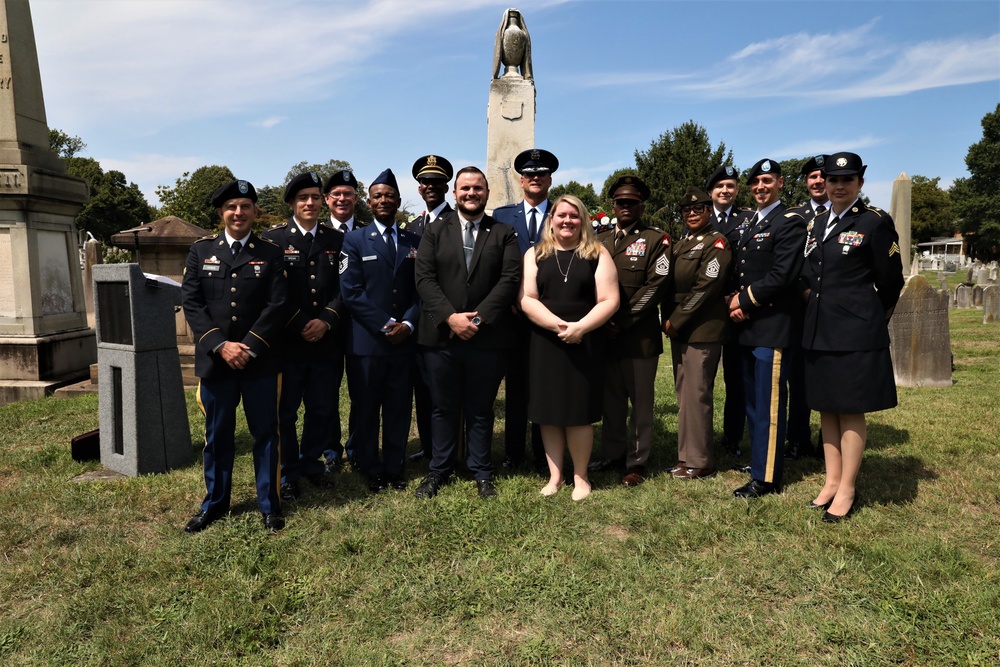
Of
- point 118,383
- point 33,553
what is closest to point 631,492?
point 33,553

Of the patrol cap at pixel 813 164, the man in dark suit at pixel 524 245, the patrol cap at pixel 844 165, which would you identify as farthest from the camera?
the patrol cap at pixel 813 164

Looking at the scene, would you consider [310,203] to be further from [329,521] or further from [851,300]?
[851,300]

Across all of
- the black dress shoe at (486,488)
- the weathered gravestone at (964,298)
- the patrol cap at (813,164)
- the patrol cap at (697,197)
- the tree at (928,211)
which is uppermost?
the tree at (928,211)

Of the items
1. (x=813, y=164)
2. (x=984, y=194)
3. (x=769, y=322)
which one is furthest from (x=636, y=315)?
(x=984, y=194)

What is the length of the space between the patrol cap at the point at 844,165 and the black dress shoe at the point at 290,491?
157 inches

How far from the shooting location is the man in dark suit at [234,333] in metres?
3.76

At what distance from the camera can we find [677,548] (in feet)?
11.7

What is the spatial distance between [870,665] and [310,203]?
4.14 metres

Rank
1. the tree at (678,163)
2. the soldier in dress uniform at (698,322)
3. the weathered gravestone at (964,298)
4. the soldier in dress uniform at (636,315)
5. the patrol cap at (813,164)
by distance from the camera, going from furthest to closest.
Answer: the tree at (678,163), the weathered gravestone at (964,298), the patrol cap at (813,164), the soldier in dress uniform at (636,315), the soldier in dress uniform at (698,322)

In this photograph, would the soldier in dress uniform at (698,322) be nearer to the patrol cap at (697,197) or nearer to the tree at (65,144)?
the patrol cap at (697,197)

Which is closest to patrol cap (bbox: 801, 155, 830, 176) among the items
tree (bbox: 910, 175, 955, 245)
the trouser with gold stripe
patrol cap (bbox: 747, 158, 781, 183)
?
patrol cap (bbox: 747, 158, 781, 183)

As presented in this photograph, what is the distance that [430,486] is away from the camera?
4.39 metres

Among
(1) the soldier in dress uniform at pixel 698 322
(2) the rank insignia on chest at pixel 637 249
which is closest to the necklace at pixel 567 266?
(2) the rank insignia on chest at pixel 637 249

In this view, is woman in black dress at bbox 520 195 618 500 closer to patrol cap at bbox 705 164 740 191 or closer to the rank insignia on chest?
the rank insignia on chest
